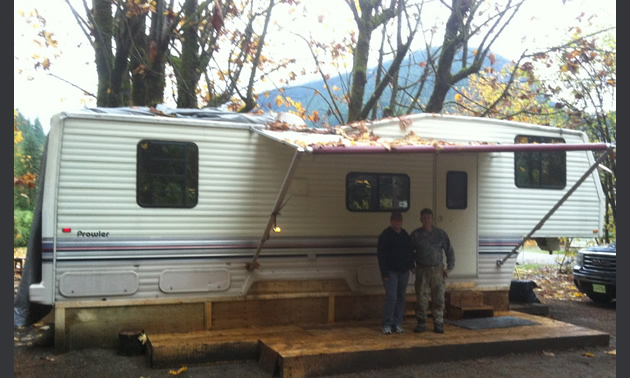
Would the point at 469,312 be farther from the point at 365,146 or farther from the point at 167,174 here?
the point at 167,174

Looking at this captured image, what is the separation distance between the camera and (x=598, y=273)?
11.9 meters

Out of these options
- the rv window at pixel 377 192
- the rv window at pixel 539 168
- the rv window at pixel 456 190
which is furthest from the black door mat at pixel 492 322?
the rv window at pixel 539 168

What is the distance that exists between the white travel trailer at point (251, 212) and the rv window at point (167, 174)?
13mm

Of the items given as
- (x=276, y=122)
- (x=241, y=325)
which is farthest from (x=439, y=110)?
(x=241, y=325)

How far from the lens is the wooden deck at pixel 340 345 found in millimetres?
6668

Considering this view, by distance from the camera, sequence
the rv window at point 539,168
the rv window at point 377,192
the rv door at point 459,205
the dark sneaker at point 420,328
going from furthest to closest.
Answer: the rv window at point 539,168, the rv door at point 459,205, the rv window at point 377,192, the dark sneaker at point 420,328

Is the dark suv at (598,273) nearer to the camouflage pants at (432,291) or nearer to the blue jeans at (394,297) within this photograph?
the camouflage pants at (432,291)

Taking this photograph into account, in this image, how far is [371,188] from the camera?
337 inches

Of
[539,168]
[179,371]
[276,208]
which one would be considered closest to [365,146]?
[276,208]

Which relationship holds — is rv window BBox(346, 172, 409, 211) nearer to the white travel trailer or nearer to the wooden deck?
the white travel trailer

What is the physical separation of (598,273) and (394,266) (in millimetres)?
6087

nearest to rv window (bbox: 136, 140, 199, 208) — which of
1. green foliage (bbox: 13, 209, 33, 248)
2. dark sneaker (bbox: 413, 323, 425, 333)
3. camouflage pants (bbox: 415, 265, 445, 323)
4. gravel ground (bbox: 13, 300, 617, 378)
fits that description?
gravel ground (bbox: 13, 300, 617, 378)

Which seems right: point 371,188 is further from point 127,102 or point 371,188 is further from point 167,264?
point 127,102

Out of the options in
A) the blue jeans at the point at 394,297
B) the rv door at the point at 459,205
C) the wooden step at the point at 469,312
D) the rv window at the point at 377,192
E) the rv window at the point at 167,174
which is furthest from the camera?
the rv door at the point at 459,205
